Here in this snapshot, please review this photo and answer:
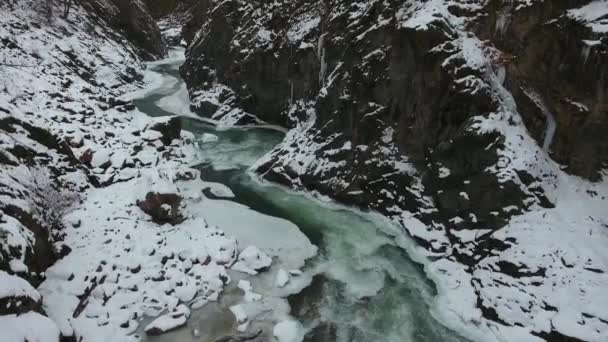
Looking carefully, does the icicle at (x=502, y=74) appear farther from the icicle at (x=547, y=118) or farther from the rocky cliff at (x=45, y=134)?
the rocky cliff at (x=45, y=134)

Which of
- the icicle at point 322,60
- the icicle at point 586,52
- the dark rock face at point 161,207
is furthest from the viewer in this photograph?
the icicle at point 322,60

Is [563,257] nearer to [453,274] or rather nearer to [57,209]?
[453,274]

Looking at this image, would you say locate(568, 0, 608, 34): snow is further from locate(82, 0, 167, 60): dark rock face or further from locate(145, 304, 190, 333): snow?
locate(82, 0, 167, 60): dark rock face

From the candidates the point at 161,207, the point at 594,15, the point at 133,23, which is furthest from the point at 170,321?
the point at 133,23

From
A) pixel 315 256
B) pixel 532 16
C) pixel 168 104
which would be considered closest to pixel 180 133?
pixel 168 104

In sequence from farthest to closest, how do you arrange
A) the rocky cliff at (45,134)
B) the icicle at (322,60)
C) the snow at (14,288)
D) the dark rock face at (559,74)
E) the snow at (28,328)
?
the icicle at (322,60) → the dark rock face at (559,74) → the rocky cliff at (45,134) → the snow at (14,288) → the snow at (28,328)

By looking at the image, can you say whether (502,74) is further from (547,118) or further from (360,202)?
(360,202)

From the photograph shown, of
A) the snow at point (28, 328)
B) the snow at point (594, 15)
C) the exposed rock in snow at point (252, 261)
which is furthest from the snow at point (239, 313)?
the snow at point (594, 15)
